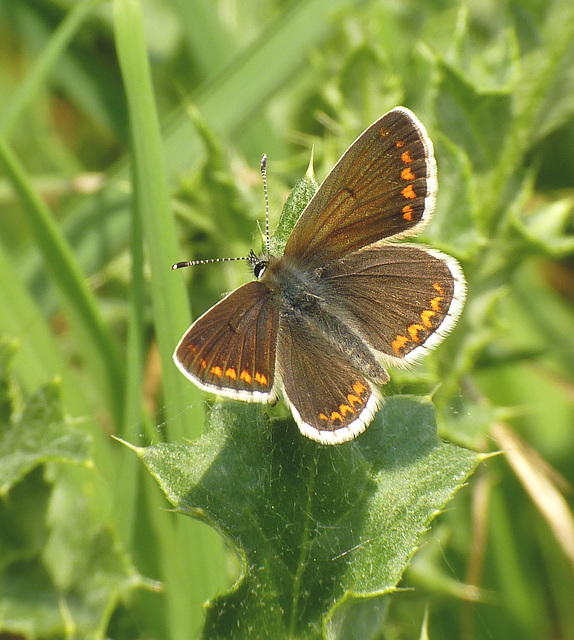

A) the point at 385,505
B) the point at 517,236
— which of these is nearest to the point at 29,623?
the point at 385,505

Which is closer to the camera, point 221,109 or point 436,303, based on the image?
point 436,303

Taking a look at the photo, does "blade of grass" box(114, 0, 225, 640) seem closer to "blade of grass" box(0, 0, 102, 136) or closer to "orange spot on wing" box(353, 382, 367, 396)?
"orange spot on wing" box(353, 382, 367, 396)

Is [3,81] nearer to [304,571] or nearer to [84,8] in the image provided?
[84,8]

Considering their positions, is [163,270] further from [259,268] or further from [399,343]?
[399,343]

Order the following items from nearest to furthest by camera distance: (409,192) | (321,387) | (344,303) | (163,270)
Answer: (321,387)
(409,192)
(163,270)
(344,303)

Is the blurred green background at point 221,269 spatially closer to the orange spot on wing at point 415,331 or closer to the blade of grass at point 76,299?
the blade of grass at point 76,299

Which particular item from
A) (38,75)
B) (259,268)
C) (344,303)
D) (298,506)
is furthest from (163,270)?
(38,75)

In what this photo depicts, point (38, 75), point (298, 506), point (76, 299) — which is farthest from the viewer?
point (38, 75)

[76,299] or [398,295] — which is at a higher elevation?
[76,299]

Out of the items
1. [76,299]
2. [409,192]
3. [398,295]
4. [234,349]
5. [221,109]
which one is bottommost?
[398,295]
